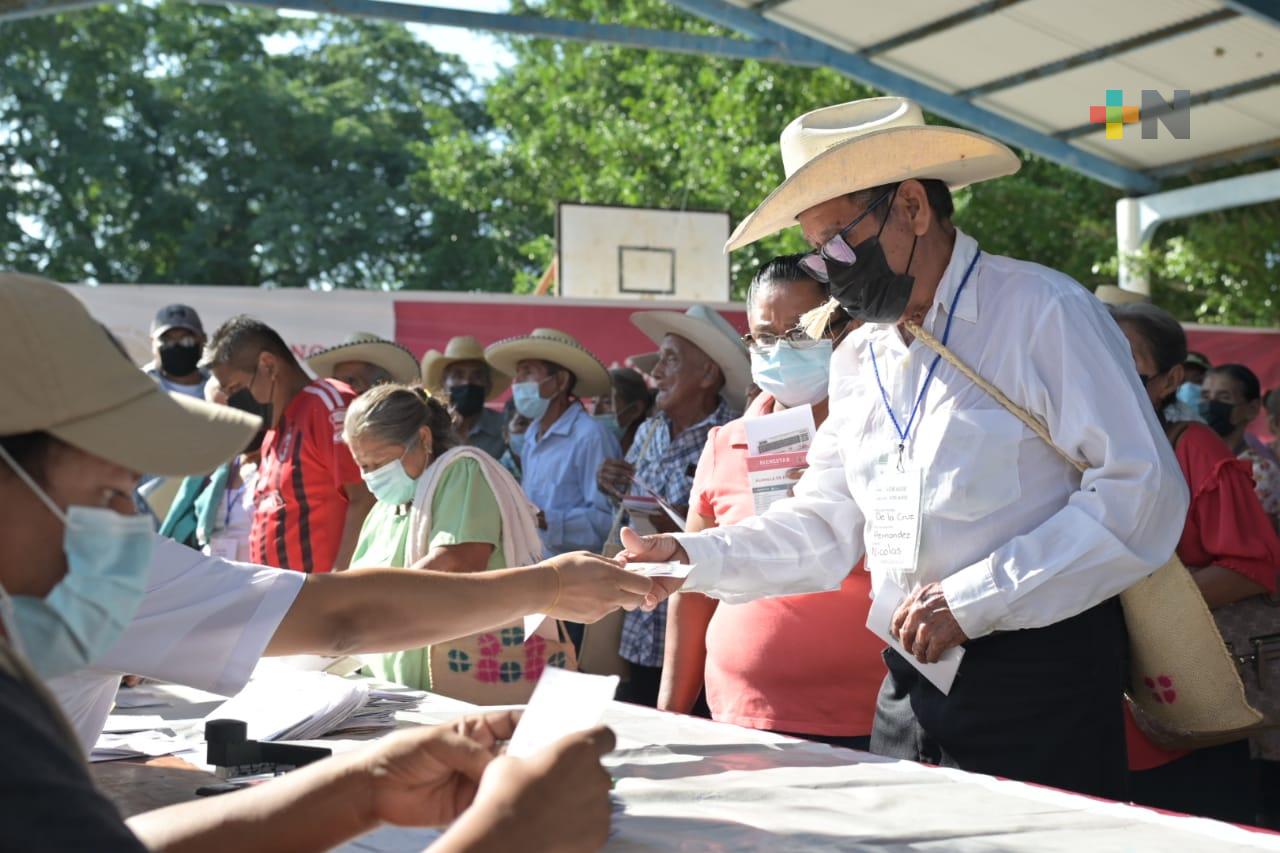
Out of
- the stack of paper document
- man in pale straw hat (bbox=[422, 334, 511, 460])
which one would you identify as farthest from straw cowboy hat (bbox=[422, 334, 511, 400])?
the stack of paper document

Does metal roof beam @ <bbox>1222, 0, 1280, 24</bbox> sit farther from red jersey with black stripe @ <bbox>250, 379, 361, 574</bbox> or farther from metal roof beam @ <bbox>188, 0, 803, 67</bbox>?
red jersey with black stripe @ <bbox>250, 379, 361, 574</bbox>

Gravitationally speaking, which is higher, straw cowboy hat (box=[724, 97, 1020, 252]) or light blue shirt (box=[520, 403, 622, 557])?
straw cowboy hat (box=[724, 97, 1020, 252])

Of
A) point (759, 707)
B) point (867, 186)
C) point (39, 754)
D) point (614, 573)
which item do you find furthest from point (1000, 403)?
point (39, 754)

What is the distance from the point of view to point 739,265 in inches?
730

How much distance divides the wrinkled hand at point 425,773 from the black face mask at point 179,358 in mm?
6207

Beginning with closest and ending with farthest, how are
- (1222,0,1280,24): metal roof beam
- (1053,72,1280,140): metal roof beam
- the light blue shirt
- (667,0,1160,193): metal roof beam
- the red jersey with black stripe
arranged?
the red jersey with black stripe
the light blue shirt
(1222,0,1280,24): metal roof beam
(1053,72,1280,140): metal roof beam
(667,0,1160,193): metal roof beam

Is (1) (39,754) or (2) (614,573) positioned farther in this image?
(2) (614,573)

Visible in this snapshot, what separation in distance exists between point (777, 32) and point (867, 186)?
25.5ft

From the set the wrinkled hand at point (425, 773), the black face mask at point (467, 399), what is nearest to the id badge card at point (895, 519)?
the wrinkled hand at point (425, 773)

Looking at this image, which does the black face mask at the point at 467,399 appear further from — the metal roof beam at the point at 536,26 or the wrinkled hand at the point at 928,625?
the wrinkled hand at the point at 928,625

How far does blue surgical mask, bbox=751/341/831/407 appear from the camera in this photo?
3.98m

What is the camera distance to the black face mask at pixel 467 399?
25.7 feet

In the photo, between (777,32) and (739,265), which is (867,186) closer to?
(777,32)

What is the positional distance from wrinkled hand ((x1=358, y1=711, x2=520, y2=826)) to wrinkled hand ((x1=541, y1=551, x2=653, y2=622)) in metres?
1.20
